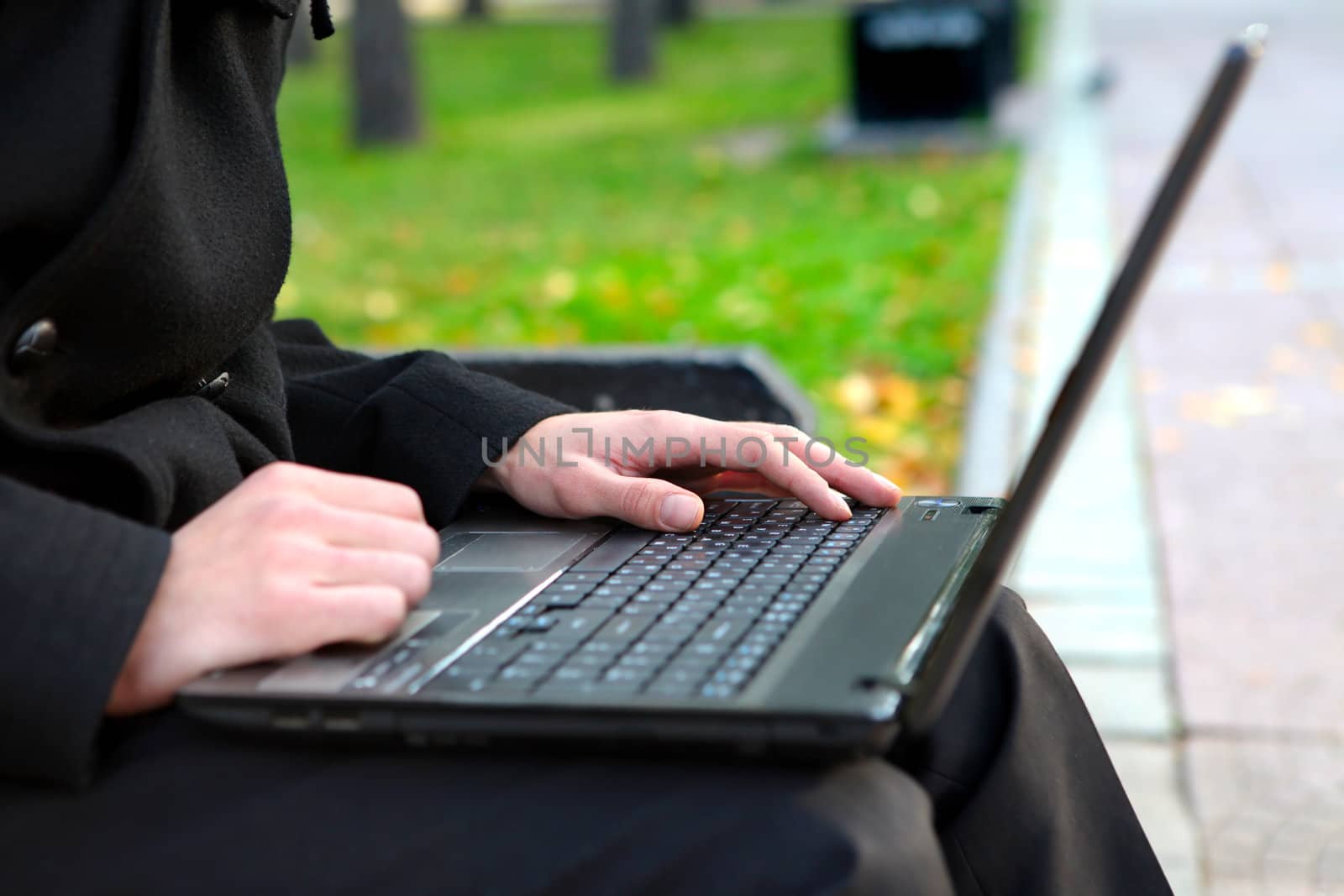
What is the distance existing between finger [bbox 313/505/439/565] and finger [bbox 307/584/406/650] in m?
0.06

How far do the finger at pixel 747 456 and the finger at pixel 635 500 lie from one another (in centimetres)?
6

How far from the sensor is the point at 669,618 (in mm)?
1240

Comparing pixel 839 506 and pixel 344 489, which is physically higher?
pixel 344 489

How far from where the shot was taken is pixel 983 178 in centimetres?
910

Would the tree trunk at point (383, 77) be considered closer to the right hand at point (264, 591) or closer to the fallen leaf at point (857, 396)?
the fallen leaf at point (857, 396)

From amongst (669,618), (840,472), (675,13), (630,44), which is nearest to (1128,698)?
(840,472)

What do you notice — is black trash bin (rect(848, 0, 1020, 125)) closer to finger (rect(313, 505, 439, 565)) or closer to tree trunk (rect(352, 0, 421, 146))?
tree trunk (rect(352, 0, 421, 146))

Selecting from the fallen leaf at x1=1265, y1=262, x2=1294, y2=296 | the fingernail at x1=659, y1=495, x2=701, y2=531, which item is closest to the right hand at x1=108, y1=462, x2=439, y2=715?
the fingernail at x1=659, y1=495, x2=701, y2=531

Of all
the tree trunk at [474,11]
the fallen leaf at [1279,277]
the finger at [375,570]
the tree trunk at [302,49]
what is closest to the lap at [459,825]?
the finger at [375,570]

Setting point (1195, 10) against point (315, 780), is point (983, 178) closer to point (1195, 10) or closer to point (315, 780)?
point (315, 780)

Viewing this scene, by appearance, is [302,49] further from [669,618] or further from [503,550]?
[669,618]

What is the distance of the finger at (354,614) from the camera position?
3.78 ft

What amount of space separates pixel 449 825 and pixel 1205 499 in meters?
3.61

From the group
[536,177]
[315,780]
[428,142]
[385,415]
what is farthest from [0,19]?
[428,142]
